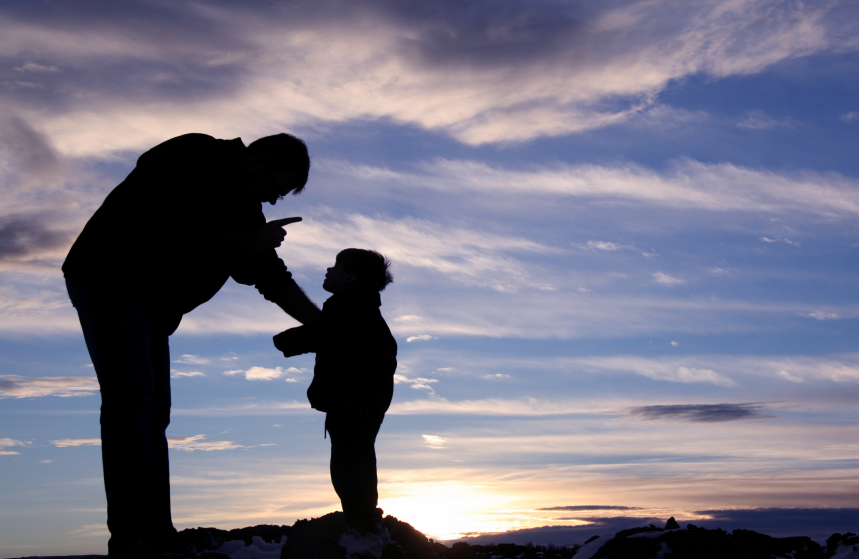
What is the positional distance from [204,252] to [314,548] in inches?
79.4

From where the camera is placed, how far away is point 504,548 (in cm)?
509

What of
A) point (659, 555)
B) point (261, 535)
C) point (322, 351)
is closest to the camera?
point (659, 555)

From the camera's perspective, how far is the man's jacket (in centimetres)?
382

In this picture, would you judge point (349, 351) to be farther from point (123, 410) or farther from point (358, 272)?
A: point (123, 410)

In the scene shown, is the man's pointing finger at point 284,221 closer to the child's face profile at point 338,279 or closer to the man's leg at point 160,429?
the child's face profile at point 338,279

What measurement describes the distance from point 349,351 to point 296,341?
0.37 m

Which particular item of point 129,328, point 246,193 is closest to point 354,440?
point 129,328

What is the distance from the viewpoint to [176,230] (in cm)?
398

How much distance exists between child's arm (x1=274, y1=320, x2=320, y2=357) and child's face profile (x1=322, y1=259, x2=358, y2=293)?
377mm

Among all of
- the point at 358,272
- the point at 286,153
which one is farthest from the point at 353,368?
the point at 286,153

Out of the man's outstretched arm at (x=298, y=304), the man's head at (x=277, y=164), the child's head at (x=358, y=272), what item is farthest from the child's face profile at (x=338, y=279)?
the man's head at (x=277, y=164)

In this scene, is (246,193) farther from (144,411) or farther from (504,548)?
(504,548)

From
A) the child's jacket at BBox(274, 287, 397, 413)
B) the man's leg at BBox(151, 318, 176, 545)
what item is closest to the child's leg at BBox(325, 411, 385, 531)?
the child's jacket at BBox(274, 287, 397, 413)

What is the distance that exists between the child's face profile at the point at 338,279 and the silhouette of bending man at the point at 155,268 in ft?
1.46
